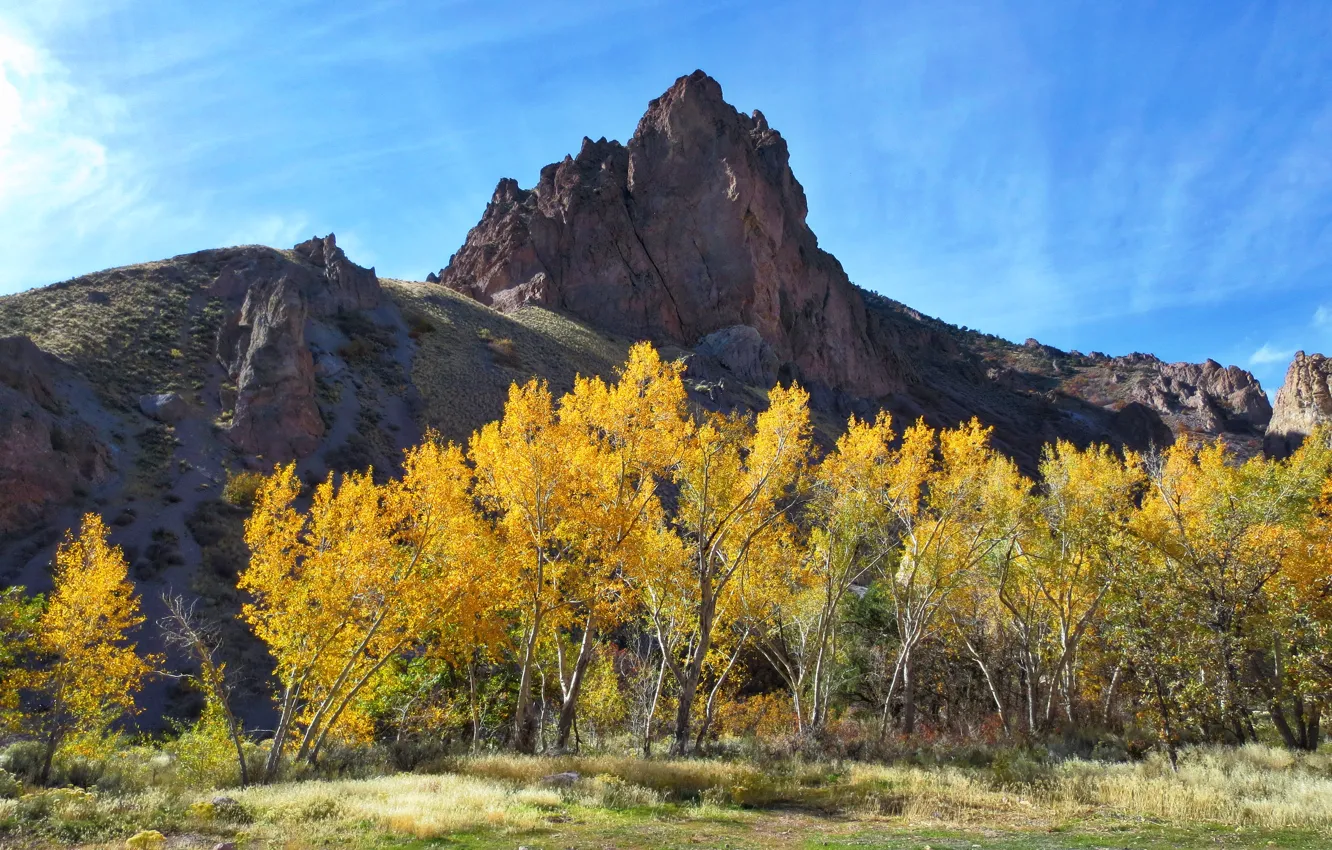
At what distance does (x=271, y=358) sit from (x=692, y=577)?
37.1 meters

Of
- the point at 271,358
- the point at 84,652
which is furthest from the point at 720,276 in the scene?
the point at 84,652

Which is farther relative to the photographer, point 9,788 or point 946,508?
point 946,508

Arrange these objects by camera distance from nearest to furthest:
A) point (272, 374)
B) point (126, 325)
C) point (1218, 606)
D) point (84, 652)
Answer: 1. point (1218, 606)
2. point (84, 652)
3. point (272, 374)
4. point (126, 325)

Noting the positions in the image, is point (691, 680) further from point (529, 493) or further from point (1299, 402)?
point (1299, 402)

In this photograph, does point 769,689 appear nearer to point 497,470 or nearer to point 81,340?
point 497,470

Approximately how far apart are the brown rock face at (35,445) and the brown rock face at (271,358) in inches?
280

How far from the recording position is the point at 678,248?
297ft

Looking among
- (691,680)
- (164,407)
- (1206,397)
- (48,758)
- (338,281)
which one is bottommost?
(48,758)

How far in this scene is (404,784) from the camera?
43.5 ft

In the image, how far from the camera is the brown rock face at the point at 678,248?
287 ft

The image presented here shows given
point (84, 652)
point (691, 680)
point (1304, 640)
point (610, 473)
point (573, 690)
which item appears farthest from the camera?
point (84, 652)

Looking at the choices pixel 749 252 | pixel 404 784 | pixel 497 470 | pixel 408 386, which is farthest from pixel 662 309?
pixel 404 784

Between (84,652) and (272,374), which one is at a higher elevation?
(272,374)

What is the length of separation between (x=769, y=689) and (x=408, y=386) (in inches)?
1473
